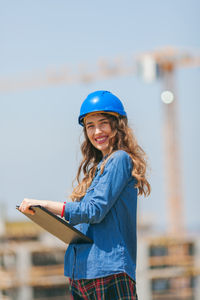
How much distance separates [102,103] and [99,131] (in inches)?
4.5

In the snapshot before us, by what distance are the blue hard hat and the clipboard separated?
457 mm

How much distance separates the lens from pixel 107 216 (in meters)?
2.34

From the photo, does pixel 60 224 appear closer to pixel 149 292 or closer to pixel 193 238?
Answer: pixel 149 292

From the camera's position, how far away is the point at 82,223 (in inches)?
95.8

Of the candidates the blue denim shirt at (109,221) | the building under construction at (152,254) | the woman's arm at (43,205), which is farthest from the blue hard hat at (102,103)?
the building under construction at (152,254)

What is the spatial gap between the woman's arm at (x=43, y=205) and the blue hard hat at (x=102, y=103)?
0.40 meters

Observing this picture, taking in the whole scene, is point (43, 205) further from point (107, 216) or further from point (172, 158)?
point (172, 158)

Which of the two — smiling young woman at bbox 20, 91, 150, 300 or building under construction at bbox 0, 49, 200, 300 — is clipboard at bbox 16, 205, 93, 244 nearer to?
smiling young woman at bbox 20, 91, 150, 300

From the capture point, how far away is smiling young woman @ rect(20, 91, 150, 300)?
7.51 ft

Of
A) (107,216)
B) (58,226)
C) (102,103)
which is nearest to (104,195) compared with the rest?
(107,216)

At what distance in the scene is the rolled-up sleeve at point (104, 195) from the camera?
89.9 inches

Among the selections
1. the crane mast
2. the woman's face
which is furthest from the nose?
the crane mast

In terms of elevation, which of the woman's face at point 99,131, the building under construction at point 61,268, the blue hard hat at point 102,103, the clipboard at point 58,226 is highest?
the building under construction at point 61,268

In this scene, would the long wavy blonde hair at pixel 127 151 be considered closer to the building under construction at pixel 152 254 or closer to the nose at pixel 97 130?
the nose at pixel 97 130
